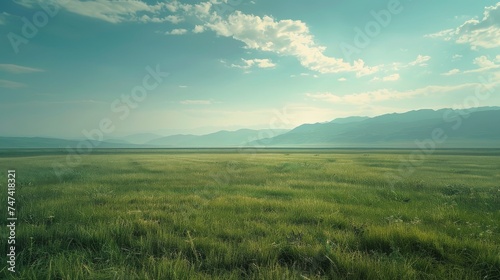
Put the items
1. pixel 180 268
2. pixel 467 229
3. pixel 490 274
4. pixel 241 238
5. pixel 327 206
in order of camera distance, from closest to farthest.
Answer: pixel 180 268, pixel 490 274, pixel 241 238, pixel 467 229, pixel 327 206

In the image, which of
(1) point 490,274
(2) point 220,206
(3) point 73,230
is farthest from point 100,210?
(1) point 490,274

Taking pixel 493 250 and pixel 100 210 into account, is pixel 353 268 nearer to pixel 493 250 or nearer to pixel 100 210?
pixel 493 250

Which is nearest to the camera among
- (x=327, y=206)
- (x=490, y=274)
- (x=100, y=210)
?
(x=490, y=274)

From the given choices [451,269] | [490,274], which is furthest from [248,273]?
[490,274]

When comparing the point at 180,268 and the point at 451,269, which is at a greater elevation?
the point at 180,268

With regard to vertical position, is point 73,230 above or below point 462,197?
above

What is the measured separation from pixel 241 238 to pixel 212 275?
6.42 ft

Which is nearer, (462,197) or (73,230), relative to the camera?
(73,230)

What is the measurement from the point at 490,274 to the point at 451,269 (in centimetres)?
63

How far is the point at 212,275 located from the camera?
4.54m

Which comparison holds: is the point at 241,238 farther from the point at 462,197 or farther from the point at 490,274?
the point at 462,197

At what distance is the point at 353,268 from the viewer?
466 cm

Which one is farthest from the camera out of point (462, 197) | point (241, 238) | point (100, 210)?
point (462, 197)

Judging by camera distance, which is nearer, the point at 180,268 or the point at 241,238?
the point at 180,268
